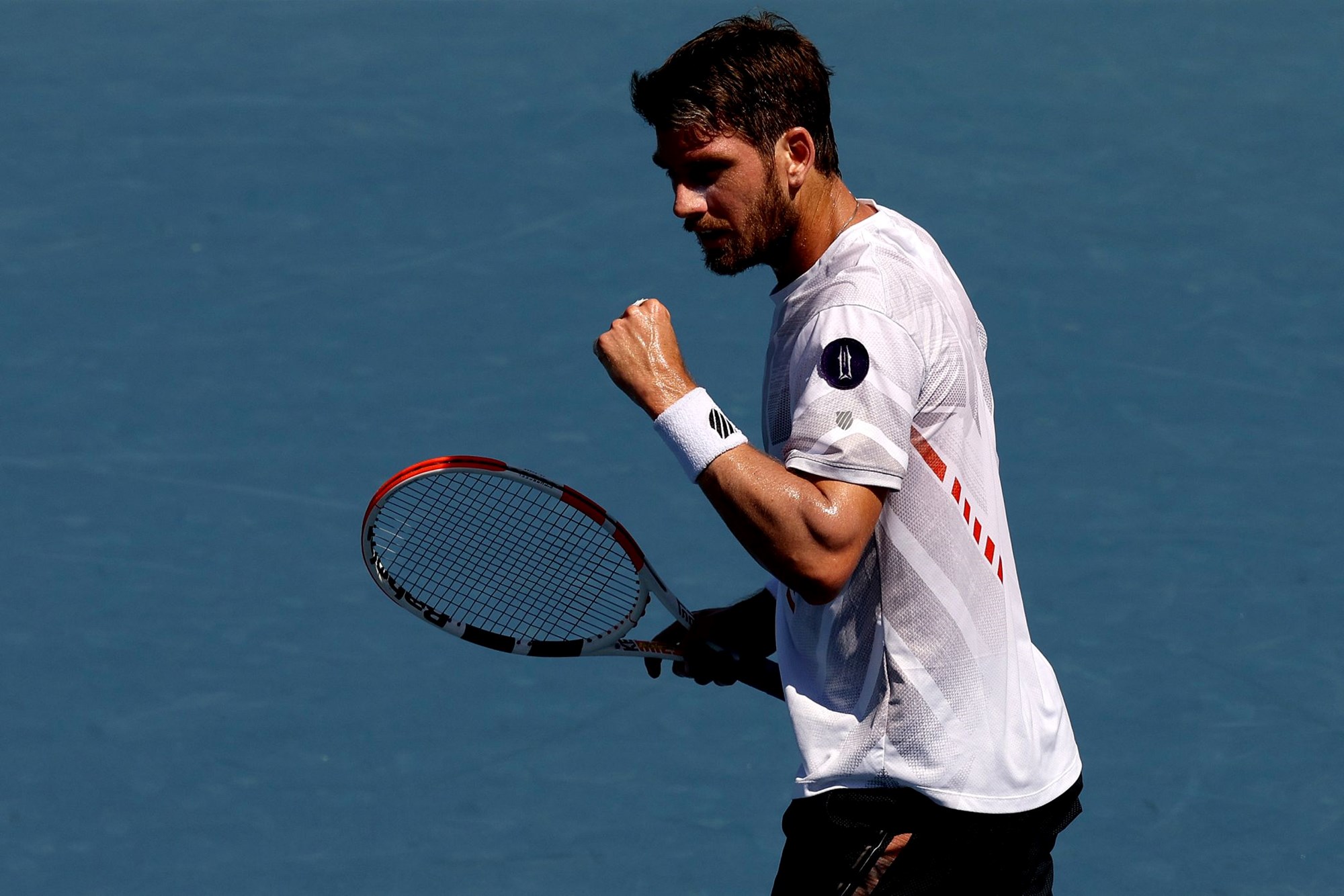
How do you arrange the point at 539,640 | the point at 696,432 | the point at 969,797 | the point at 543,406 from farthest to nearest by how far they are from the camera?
the point at 543,406 < the point at 539,640 < the point at 969,797 < the point at 696,432

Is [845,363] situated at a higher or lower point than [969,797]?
higher

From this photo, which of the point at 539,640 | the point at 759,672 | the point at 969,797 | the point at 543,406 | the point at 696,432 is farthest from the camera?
the point at 543,406

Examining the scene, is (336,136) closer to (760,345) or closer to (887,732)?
(760,345)

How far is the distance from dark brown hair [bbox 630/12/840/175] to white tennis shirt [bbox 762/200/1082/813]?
0.24 meters

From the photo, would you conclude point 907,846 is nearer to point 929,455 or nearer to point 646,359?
point 929,455

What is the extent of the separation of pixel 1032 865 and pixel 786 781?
5.96ft

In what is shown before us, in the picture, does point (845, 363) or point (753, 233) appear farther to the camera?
point (753, 233)

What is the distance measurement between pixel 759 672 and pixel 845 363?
117 centimetres

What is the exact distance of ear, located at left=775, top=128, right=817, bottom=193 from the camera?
331 cm

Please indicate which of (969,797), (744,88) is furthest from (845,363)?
(969,797)

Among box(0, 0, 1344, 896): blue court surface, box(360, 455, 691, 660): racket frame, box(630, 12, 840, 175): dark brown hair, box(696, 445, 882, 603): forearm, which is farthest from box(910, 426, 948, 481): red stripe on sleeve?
box(0, 0, 1344, 896): blue court surface

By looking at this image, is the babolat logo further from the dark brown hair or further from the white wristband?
the dark brown hair

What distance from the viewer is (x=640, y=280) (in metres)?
7.40

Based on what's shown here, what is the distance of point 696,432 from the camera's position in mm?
3201
